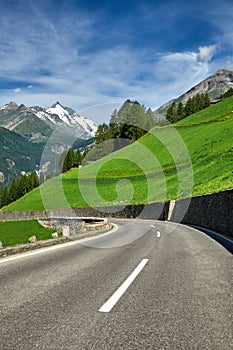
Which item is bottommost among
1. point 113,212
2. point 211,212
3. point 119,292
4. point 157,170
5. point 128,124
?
point 113,212

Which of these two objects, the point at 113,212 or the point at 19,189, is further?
the point at 19,189

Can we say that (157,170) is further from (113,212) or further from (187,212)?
(187,212)

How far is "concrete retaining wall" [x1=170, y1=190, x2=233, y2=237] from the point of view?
62.8 feet

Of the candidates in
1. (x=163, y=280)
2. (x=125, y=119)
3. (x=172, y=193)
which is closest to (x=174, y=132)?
(x=125, y=119)

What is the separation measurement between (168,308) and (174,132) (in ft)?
307

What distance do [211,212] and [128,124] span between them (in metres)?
104

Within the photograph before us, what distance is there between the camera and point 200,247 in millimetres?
13148

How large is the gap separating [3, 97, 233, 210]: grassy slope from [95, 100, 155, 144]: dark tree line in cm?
2023

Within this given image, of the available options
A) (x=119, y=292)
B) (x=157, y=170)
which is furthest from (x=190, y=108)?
(x=119, y=292)

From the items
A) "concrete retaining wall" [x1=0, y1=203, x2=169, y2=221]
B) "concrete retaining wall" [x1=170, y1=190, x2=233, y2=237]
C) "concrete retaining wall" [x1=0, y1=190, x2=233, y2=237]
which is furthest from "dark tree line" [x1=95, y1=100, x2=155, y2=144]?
"concrete retaining wall" [x1=170, y1=190, x2=233, y2=237]

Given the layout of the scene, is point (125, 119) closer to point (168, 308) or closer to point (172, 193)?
point (172, 193)

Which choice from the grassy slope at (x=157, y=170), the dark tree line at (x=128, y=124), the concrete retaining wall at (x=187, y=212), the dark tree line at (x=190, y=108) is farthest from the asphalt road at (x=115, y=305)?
the dark tree line at (x=190, y=108)

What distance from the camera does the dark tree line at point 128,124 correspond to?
120438 mm

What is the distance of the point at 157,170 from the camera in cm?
6931
